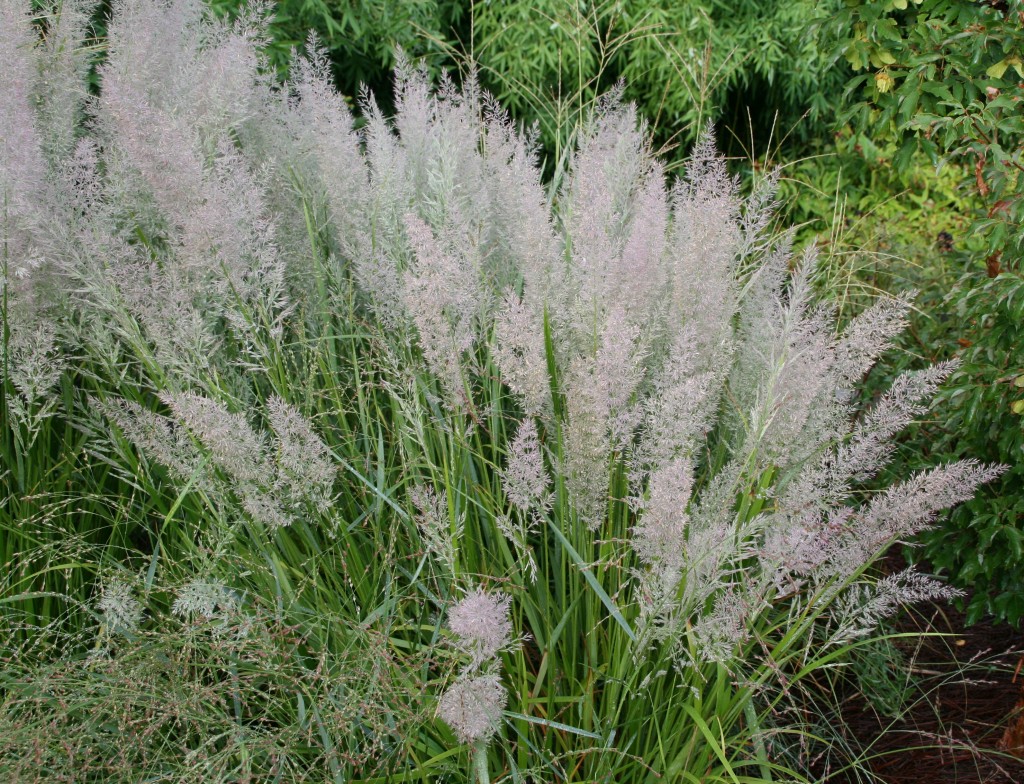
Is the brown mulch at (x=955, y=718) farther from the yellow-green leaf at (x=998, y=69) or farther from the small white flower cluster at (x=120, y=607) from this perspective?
the small white flower cluster at (x=120, y=607)

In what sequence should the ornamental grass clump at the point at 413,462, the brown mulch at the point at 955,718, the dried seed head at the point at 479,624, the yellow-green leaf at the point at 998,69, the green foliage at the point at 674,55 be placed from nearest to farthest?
the dried seed head at the point at 479,624, the ornamental grass clump at the point at 413,462, the brown mulch at the point at 955,718, the yellow-green leaf at the point at 998,69, the green foliage at the point at 674,55

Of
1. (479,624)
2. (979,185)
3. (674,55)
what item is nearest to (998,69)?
(979,185)

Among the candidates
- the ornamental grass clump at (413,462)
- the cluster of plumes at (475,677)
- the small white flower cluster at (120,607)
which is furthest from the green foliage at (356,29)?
the cluster of plumes at (475,677)

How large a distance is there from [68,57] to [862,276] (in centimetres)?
398

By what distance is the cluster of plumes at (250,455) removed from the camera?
1.90 metres

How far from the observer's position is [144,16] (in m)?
2.80

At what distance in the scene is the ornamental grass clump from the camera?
70.7 inches

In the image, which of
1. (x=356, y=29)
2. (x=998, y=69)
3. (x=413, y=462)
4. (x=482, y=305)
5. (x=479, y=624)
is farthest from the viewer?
(x=356, y=29)

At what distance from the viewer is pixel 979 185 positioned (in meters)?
2.85

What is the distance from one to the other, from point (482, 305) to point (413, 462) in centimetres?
42

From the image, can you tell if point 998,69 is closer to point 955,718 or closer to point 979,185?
point 979,185

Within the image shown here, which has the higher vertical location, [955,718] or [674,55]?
[674,55]

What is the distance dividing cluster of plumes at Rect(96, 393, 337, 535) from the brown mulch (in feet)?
4.48

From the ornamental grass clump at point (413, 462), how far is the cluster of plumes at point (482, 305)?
1cm
